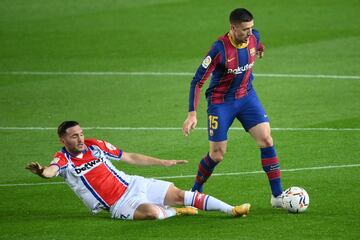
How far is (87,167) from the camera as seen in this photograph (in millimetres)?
11414

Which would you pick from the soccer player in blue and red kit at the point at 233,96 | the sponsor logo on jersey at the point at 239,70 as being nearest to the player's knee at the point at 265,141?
the soccer player in blue and red kit at the point at 233,96

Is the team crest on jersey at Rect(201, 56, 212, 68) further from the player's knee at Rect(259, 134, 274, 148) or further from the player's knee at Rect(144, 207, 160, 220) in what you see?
the player's knee at Rect(144, 207, 160, 220)

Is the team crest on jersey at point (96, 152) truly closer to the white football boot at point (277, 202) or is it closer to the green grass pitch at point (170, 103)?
the green grass pitch at point (170, 103)

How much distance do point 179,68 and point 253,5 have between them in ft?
19.7

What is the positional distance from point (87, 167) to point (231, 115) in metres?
1.93

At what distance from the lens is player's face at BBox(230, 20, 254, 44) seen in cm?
1165

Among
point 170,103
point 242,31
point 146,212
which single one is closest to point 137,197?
point 146,212

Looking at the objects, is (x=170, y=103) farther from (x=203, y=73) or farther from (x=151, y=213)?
(x=151, y=213)

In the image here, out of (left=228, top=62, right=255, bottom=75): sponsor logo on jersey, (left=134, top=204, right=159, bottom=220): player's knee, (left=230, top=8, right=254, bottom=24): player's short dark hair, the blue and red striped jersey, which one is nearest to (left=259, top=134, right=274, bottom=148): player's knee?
the blue and red striped jersey

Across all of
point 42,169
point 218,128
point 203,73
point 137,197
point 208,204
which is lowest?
point 208,204

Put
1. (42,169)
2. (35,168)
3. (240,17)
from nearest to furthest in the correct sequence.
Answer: (35,168), (42,169), (240,17)

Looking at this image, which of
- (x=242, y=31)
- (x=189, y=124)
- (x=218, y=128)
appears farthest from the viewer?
(x=218, y=128)

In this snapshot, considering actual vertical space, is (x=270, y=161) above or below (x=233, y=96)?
below

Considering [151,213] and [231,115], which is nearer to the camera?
[151,213]
